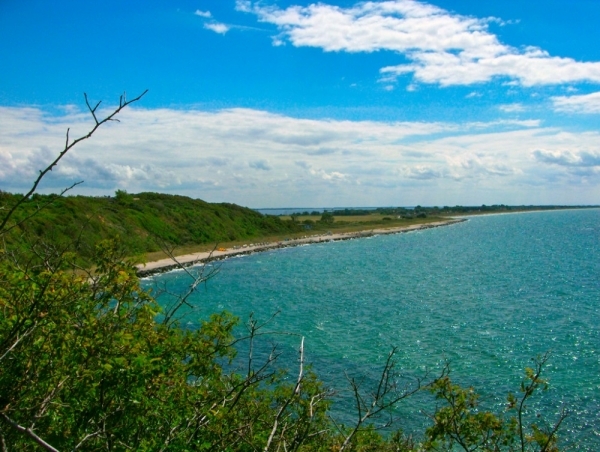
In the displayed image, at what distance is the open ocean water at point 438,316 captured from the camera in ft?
68.4

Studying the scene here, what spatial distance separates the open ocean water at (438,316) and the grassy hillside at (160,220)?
44.9 ft

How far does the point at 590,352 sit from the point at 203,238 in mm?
68612

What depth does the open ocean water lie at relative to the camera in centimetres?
2084

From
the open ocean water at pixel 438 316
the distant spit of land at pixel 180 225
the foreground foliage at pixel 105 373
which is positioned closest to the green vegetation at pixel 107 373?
the foreground foliage at pixel 105 373

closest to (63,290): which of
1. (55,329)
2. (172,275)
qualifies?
(55,329)

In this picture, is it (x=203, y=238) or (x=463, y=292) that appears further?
(x=203, y=238)

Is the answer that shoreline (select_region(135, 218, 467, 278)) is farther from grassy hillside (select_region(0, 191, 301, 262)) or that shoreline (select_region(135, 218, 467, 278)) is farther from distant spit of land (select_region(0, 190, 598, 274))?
grassy hillside (select_region(0, 191, 301, 262))

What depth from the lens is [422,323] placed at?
32.5m

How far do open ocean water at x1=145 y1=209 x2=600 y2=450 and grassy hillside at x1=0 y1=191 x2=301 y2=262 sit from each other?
1368cm

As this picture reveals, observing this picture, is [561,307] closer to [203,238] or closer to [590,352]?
[590,352]

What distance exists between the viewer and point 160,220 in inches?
→ 3324

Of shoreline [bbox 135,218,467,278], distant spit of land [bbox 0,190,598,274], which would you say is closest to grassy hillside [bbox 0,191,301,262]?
distant spit of land [bbox 0,190,598,274]

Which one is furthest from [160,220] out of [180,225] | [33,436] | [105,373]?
[33,436]

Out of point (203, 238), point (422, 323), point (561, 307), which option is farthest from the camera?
point (203, 238)
